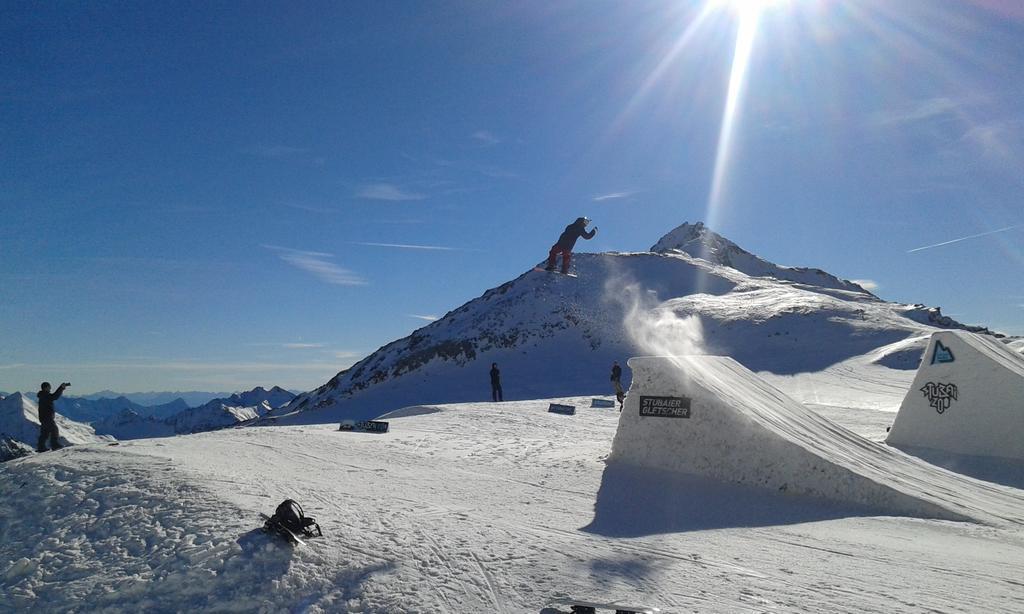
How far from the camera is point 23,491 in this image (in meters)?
7.84

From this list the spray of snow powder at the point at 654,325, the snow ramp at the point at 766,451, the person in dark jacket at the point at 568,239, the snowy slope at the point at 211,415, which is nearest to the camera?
the snow ramp at the point at 766,451

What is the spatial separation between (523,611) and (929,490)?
24.4 feet

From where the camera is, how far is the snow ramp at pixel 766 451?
797cm

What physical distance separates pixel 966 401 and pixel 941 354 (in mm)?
1332

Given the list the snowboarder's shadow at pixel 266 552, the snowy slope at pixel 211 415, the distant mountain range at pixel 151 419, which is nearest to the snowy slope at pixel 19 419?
the distant mountain range at pixel 151 419

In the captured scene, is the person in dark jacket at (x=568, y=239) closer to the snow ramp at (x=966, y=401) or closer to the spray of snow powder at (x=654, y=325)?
the spray of snow powder at (x=654, y=325)

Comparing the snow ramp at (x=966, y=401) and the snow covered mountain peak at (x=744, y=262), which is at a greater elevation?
the snow covered mountain peak at (x=744, y=262)

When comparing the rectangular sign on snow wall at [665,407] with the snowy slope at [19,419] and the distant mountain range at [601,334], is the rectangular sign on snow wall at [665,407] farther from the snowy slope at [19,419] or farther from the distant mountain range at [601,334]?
the snowy slope at [19,419]

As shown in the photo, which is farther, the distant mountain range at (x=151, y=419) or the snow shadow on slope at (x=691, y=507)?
the distant mountain range at (x=151, y=419)

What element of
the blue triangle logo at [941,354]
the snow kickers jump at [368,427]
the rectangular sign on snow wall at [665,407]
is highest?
the blue triangle logo at [941,354]

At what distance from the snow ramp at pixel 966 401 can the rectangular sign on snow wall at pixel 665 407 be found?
7767 millimetres

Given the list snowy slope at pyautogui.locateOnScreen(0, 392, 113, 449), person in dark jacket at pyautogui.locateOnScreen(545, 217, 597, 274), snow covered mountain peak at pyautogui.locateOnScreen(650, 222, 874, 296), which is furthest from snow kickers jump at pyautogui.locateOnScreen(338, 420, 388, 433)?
snowy slope at pyautogui.locateOnScreen(0, 392, 113, 449)

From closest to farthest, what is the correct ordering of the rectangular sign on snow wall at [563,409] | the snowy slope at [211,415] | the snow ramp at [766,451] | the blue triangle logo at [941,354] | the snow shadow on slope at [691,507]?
the snow shadow on slope at [691,507], the snow ramp at [766,451], the blue triangle logo at [941,354], the rectangular sign on snow wall at [563,409], the snowy slope at [211,415]

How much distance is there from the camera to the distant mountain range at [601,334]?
33344 millimetres
